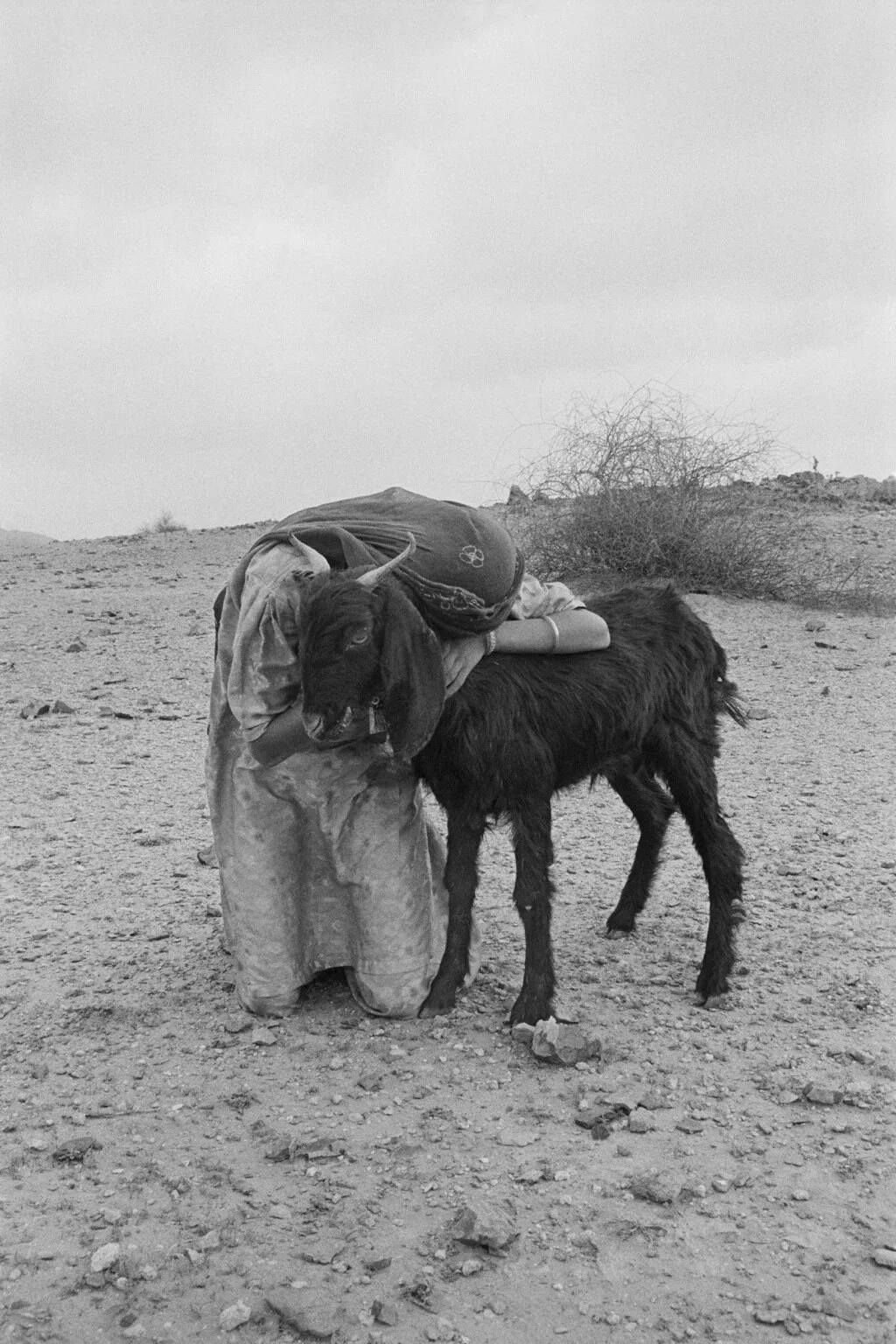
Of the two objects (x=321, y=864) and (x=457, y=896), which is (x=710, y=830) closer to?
(x=457, y=896)

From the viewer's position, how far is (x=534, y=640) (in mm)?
4207

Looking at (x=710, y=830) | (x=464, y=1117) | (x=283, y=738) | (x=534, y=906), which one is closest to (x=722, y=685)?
(x=710, y=830)

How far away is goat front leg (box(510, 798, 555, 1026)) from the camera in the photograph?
4137mm

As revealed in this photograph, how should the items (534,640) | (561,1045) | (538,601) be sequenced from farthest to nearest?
(538,601), (534,640), (561,1045)

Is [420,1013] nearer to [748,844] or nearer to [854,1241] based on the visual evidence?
[854,1241]

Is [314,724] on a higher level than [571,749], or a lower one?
higher

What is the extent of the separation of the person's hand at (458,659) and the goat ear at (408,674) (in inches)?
7.2

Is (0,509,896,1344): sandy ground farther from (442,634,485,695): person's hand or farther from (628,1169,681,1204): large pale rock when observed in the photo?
(442,634,485,695): person's hand

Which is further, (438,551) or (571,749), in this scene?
(571,749)

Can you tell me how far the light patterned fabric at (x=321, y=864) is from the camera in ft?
13.4

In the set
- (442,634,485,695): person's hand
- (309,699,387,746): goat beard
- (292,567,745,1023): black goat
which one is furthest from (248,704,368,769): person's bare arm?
(442,634,485,695): person's hand

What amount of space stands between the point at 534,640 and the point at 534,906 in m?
0.86

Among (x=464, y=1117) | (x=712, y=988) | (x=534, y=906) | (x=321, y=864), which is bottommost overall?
(x=464, y=1117)

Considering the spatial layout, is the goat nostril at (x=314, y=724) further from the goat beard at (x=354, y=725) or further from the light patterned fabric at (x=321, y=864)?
the light patterned fabric at (x=321, y=864)
